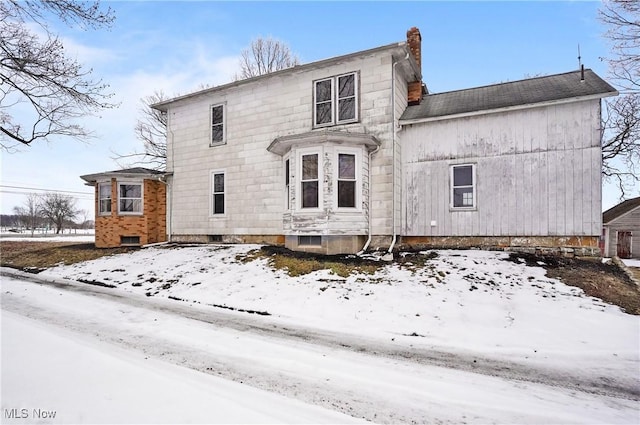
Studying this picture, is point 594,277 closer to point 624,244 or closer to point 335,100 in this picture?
point 335,100

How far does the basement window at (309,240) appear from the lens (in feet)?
35.4

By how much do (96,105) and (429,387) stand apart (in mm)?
11518

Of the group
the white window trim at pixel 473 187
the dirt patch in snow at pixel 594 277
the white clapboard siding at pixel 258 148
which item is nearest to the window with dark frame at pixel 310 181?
the white clapboard siding at pixel 258 148

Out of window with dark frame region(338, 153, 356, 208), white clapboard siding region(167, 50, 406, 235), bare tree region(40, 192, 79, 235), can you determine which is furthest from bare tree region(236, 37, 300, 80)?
bare tree region(40, 192, 79, 235)

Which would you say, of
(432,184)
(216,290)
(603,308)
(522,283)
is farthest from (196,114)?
(603,308)

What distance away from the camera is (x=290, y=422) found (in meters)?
2.81

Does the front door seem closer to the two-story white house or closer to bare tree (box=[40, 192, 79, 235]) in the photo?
the two-story white house

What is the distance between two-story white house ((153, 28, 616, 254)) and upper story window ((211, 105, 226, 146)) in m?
1.15

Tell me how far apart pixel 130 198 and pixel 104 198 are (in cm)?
144

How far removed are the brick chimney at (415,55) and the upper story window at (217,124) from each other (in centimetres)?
803

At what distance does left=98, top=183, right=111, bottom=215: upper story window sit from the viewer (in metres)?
16.1

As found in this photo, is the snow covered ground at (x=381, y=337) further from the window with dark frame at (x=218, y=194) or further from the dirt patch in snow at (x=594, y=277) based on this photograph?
the window with dark frame at (x=218, y=194)

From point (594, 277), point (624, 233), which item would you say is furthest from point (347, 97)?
point (624, 233)
